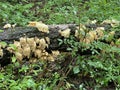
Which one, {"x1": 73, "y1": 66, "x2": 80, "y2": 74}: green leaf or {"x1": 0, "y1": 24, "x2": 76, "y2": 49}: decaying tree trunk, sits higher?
{"x1": 0, "y1": 24, "x2": 76, "y2": 49}: decaying tree trunk

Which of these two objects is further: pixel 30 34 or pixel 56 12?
pixel 56 12

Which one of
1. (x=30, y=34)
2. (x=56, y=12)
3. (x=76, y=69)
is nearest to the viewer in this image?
(x=76, y=69)

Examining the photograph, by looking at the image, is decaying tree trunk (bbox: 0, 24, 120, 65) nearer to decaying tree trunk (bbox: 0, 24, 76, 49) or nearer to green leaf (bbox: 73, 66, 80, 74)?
decaying tree trunk (bbox: 0, 24, 76, 49)

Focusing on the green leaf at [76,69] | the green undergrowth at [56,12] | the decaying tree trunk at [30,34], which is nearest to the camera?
the green leaf at [76,69]

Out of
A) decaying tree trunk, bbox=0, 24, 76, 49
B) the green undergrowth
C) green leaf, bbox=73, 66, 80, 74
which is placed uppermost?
decaying tree trunk, bbox=0, 24, 76, 49

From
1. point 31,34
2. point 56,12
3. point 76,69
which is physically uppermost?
point 31,34

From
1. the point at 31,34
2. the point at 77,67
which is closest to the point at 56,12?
the point at 31,34

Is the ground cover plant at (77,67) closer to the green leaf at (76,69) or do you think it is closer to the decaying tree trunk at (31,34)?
the green leaf at (76,69)

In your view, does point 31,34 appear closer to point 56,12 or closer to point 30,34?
point 30,34

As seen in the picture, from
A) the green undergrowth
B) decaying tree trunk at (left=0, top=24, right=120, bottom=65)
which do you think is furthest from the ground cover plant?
the green undergrowth

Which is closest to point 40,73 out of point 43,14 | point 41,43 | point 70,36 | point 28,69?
point 28,69

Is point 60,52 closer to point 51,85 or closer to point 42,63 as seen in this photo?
point 42,63

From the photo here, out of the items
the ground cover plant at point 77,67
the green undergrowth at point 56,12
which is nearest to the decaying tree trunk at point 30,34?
the ground cover plant at point 77,67

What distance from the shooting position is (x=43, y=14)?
8898 millimetres
